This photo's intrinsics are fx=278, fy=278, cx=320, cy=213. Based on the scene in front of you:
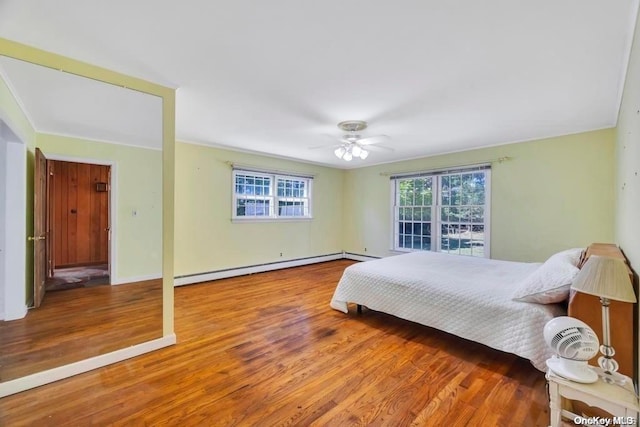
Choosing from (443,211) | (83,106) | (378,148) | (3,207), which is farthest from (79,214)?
(443,211)

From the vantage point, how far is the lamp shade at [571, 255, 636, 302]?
1250 millimetres

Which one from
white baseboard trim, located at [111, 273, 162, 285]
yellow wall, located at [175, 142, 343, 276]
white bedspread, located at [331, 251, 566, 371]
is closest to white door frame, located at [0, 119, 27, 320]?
white baseboard trim, located at [111, 273, 162, 285]

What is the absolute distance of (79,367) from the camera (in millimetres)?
2127

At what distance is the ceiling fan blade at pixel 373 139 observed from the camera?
166 inches

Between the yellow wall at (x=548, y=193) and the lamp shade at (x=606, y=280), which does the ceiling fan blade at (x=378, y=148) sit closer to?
the yellow wall at (x=548, y=193)

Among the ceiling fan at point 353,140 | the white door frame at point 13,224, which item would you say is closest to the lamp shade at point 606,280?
the ceiling fan at point 353,140

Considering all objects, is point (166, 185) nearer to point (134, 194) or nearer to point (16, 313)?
point (134, 194)

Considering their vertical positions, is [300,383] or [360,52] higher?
[360,52]

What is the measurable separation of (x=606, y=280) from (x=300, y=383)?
1872 mm

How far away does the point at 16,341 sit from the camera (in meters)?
2.42

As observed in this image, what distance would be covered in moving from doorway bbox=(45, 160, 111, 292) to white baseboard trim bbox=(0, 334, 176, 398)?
1.44 metres

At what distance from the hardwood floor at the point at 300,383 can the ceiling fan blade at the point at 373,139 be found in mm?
2623

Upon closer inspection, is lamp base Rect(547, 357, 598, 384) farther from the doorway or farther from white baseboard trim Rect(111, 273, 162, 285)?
the doorway

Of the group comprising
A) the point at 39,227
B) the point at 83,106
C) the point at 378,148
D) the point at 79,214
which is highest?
the point at 378,148
